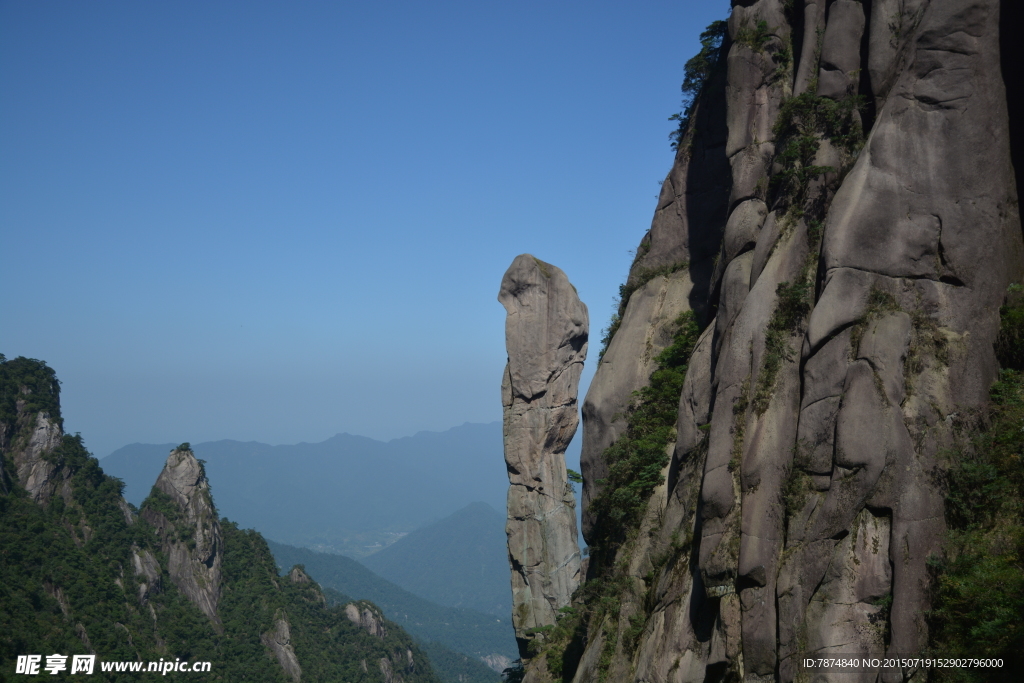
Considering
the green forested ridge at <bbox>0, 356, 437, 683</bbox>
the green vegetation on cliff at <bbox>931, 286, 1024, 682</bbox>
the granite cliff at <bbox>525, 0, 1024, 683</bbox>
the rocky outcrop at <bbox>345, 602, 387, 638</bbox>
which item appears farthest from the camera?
the rocky outcrop at <bbox>345, 602, 387, 638</bbox>

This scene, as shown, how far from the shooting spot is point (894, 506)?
13523mm

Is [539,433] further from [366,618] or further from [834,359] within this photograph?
[366,618]

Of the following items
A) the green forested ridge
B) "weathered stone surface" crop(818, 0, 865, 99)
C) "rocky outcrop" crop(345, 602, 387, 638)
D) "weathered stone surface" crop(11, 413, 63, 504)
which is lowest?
"rocky outcrop" crop(345, 602, 387, 638)

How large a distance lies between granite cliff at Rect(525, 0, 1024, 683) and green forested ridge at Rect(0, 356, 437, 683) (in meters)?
47.9

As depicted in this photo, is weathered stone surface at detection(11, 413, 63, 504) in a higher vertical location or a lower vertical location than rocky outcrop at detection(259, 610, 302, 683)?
higher

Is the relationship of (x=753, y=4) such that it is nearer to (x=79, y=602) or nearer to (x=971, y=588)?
(x=971, y=588)

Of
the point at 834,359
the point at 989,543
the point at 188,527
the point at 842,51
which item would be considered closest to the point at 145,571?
the point at 188,527

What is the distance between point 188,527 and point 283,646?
54.2 ft

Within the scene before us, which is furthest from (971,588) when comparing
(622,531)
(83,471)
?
(83,471)

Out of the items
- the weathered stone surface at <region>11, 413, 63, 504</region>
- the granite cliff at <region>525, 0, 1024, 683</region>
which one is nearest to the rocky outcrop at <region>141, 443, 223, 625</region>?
the weathered stone surface at <region>11, 413, 63, 504</region>

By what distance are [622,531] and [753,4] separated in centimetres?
1443

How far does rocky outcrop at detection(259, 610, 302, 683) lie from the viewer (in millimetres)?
73706

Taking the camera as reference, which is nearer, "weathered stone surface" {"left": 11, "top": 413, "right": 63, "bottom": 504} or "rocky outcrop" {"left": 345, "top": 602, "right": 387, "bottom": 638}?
"weathered stone surface" {"left": 11, "top": 413, "right": 63, "bottom": 504}

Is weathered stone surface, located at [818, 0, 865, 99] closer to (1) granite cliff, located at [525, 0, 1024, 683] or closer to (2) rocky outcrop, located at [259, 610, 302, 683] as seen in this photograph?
(1) granite cliff, located at [525, 0, 1024, 683]
